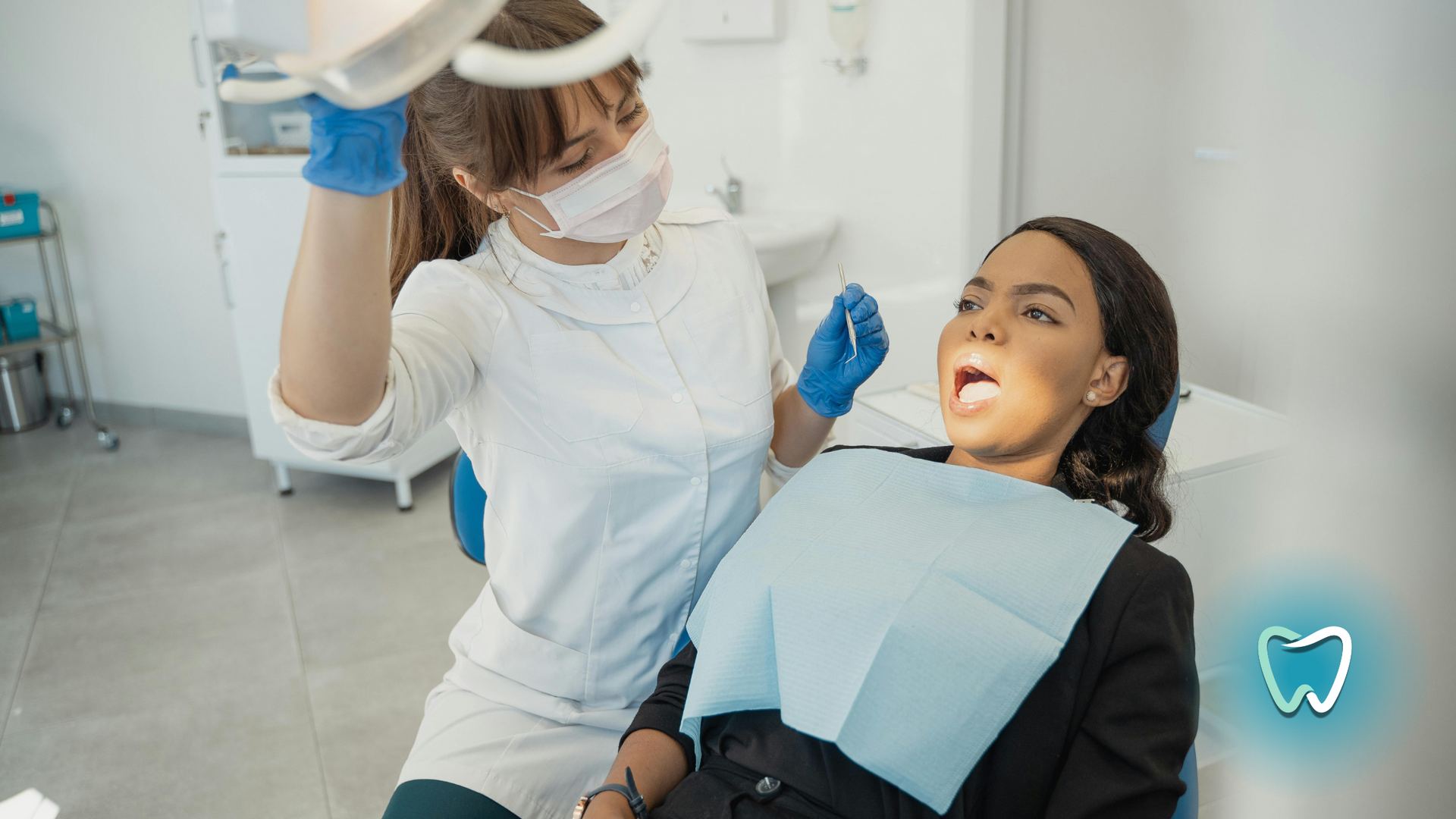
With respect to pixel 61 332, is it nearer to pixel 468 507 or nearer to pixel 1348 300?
pixel 468 507

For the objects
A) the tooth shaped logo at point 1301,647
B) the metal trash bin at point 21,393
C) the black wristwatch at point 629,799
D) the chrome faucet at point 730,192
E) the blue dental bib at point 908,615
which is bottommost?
the metal trash bin at point 21,393

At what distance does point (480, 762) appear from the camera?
1081 millimetres

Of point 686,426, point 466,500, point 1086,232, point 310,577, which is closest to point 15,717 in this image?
point 310,577

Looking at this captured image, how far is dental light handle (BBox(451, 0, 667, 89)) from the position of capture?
0.51m

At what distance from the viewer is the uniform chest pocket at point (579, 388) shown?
1.12m

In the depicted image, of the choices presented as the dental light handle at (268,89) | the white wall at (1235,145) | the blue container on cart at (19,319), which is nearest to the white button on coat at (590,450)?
the dental light handle at (268,89)

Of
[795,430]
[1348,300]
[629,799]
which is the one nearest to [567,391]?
[795,430]

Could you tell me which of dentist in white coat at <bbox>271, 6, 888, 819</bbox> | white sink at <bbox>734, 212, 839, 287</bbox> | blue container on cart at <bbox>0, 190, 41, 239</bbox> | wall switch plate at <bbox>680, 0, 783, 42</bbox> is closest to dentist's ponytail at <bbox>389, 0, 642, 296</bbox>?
dentist in white coat at <bbox>271, 6, 888, 819</bbox>

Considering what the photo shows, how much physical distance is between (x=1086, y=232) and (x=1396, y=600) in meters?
0.48

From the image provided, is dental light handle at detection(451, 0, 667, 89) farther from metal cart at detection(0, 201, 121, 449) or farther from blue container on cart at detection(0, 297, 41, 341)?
blue container on cart at detection(0, 297, 41, 341)

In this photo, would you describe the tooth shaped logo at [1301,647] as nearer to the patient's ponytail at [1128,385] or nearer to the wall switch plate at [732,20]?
the patient's ponytail at [1128,385]

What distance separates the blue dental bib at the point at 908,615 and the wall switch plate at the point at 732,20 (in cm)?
181

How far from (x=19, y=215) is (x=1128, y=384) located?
153 inches

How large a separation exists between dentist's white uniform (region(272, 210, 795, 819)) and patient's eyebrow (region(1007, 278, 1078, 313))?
34 cm
